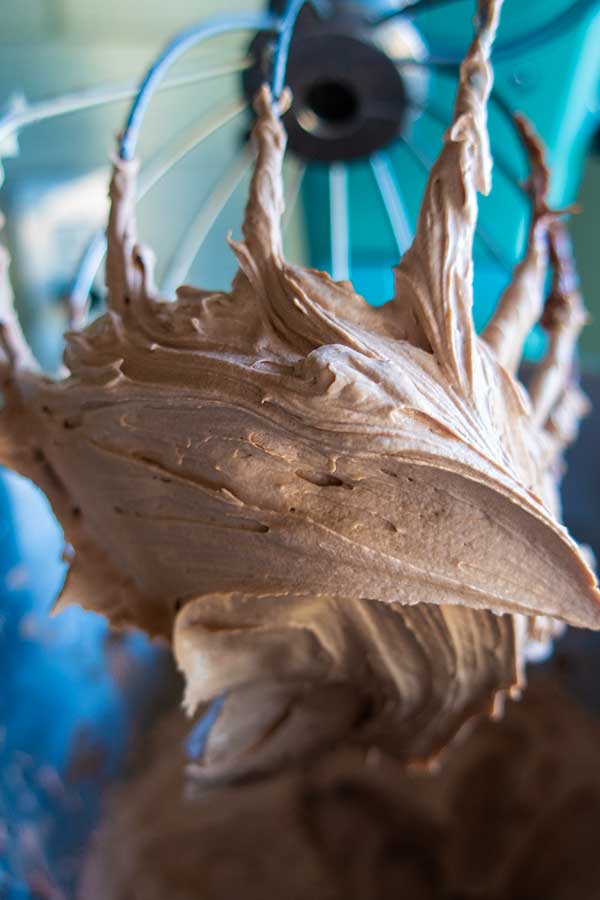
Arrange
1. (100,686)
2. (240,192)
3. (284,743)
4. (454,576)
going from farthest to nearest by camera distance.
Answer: (240,192) → (100,686) → (284,743) → (454,576)

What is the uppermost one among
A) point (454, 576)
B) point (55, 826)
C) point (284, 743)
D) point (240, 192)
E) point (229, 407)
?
point (240, 192)

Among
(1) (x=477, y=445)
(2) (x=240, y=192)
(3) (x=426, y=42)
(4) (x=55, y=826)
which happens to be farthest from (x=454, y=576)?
(2) (x=240, y=192)

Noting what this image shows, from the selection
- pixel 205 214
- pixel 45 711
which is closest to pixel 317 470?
pixel 205 214

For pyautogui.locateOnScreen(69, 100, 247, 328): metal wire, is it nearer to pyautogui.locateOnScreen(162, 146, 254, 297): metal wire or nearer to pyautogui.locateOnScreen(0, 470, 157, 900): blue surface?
pyautogui.locateOnScreen(162, 146, 254, 297): metal wire

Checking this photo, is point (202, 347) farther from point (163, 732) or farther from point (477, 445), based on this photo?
point (163, 732)

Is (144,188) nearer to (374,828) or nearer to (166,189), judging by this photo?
(166,189)

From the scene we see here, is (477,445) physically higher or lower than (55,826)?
higher

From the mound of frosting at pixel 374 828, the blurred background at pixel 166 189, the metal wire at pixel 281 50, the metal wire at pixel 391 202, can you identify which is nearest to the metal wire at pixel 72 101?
the blurred background at pixel 166 189
